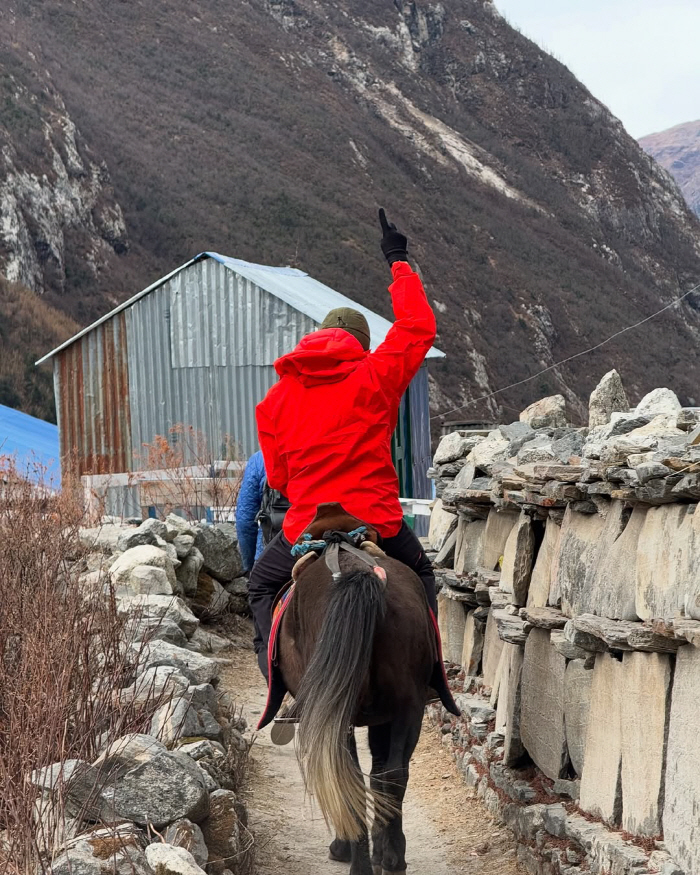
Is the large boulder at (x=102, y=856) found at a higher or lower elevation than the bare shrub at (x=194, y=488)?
higher

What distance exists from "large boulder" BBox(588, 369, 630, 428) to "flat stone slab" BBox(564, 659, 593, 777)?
126 inches

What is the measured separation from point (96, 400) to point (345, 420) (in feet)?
50.9

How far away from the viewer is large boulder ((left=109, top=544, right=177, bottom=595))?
887 centimetres

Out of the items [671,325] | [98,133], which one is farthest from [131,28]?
[671,325]

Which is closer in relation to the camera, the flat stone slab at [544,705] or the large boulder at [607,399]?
the flat stone slab at [544,705]

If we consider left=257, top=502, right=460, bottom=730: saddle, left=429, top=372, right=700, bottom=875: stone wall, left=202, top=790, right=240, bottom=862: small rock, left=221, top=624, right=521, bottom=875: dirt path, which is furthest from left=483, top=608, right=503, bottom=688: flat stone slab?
left=202, top=790, right=240, bottom=862: small rock

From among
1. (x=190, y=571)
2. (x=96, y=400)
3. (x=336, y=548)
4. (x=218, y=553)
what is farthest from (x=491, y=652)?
(x=96, y=400)

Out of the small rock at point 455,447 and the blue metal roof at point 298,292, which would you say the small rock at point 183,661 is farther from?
the blue metal roof at point 298,292

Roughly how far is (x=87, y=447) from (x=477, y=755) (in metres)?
14.6

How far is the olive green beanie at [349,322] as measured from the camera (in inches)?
219

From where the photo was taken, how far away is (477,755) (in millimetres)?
6664

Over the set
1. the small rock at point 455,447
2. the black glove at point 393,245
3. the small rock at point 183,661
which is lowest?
the small rock at point 183,661

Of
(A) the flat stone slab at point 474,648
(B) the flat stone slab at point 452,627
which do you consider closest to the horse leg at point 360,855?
(A) the flat stone slab at point 474,648

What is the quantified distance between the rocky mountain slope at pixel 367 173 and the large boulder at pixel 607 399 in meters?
39.2
